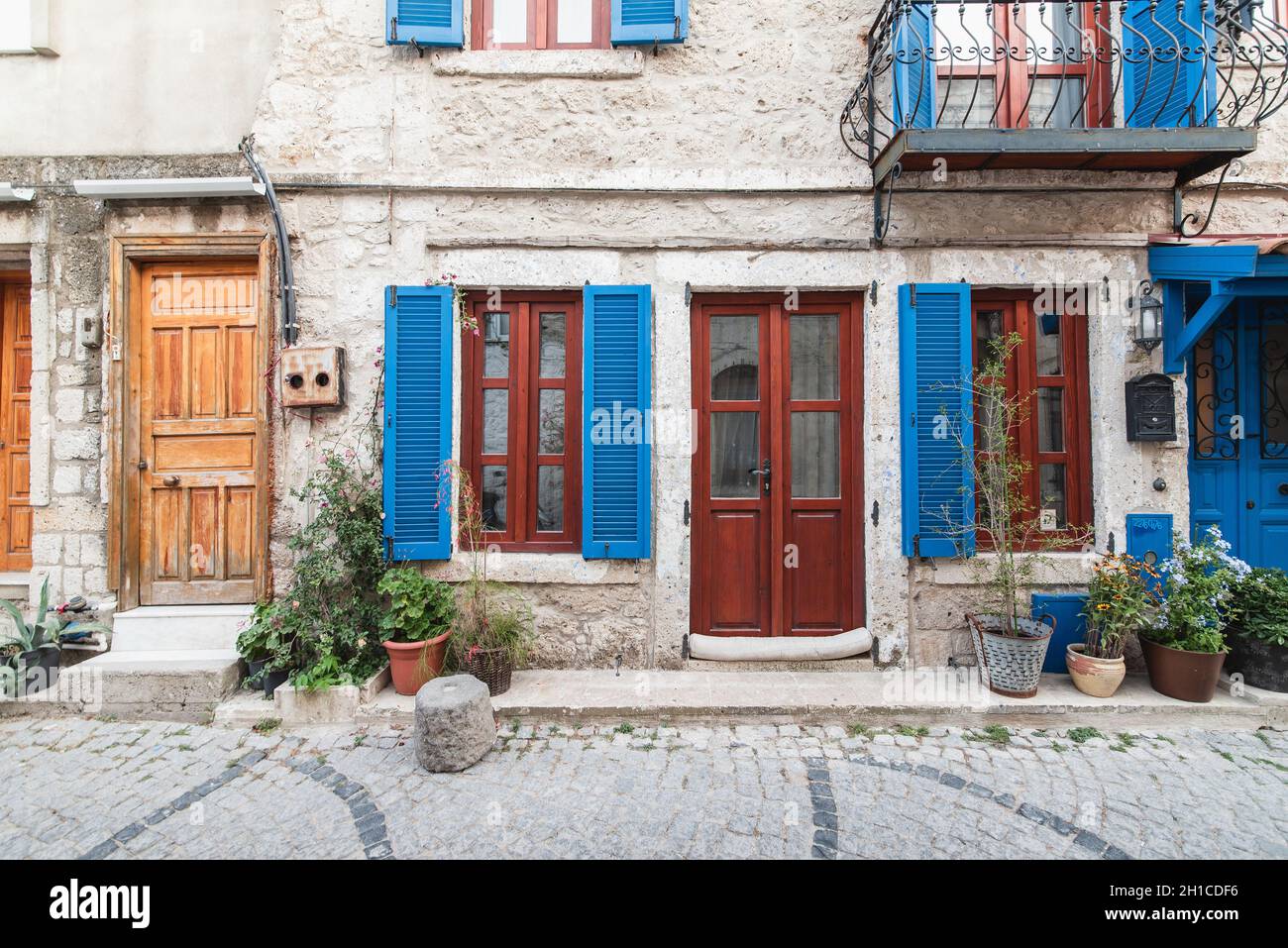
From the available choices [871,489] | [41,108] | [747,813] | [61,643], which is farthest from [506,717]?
[41,108]

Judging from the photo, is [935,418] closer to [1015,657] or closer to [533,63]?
[1015,657]

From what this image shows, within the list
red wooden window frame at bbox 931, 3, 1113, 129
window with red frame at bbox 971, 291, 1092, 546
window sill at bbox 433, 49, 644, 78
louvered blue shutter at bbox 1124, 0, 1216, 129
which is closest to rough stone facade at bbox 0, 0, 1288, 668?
window sill at bbox 433, 49, 644, 78

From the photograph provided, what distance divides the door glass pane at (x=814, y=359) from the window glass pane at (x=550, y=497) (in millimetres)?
1852

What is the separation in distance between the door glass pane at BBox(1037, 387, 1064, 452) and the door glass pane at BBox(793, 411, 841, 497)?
1451 mm

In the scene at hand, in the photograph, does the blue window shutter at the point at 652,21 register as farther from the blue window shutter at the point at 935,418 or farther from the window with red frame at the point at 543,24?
the blue window shutter at the point at 935,418

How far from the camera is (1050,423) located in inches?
179

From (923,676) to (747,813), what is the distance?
1.96 metres

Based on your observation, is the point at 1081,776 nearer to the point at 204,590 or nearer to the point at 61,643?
the point at 204,590

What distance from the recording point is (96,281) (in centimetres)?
448

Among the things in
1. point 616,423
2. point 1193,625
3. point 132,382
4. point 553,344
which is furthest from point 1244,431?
point 132,382

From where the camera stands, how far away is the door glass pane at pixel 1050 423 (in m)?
4.53

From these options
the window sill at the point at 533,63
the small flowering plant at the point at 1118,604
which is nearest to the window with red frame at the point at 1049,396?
the small flowering plant at the point at 1118,604

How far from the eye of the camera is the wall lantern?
4223mm

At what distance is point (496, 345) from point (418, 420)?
0.79 m
